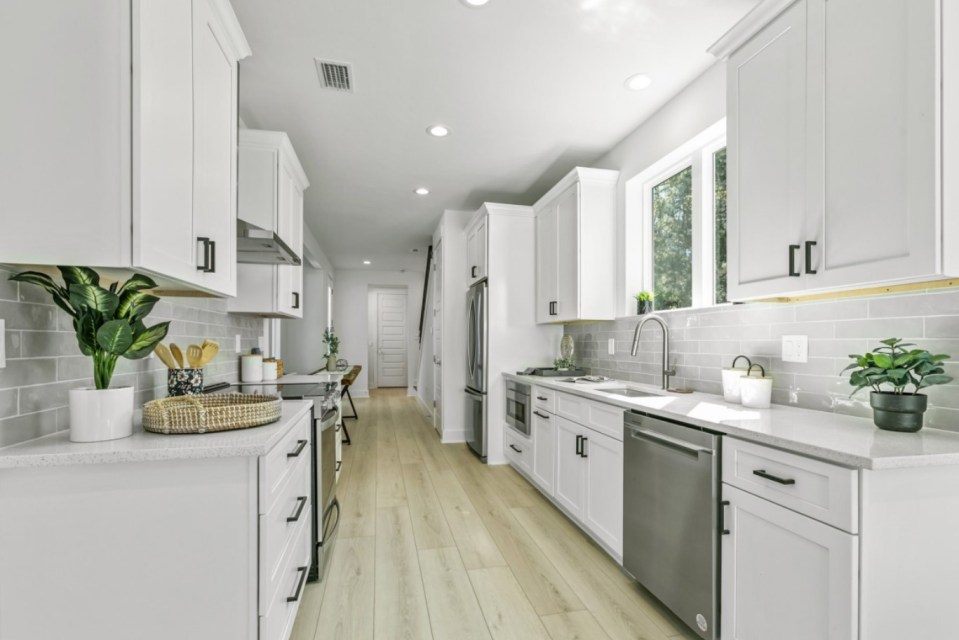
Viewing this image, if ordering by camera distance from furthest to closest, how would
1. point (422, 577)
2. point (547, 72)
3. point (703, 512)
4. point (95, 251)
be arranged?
point (547, 72), point (422, 577), point (703, 512), point (95, 251)

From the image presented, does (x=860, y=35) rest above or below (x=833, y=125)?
above

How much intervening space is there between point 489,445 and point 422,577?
6.66 feet

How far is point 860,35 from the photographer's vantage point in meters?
1.40

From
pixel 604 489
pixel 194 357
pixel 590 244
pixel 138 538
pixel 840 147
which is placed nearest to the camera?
pixel 138 538

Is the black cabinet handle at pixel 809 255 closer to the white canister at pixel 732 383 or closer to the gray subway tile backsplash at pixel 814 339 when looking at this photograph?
the gray subway tile backsplash at pixel 814 339

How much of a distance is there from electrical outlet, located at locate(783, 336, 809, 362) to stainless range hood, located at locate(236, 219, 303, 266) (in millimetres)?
2415

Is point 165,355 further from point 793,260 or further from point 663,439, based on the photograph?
point 793,260

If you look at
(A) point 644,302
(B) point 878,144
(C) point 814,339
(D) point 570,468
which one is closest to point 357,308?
(A) point 644,302

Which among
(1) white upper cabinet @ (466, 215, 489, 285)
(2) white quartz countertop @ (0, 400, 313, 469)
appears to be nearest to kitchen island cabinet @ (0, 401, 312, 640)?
(2) white quartz countertop @ (0, 400, 313, 469)

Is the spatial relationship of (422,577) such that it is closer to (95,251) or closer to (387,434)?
(95,251)

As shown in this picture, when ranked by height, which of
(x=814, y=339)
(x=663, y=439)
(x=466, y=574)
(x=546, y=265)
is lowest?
(x=466, y=574)

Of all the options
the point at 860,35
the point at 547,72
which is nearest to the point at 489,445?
the point at 547,72

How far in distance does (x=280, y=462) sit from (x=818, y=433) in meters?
1.70

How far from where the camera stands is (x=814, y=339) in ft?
6.14
